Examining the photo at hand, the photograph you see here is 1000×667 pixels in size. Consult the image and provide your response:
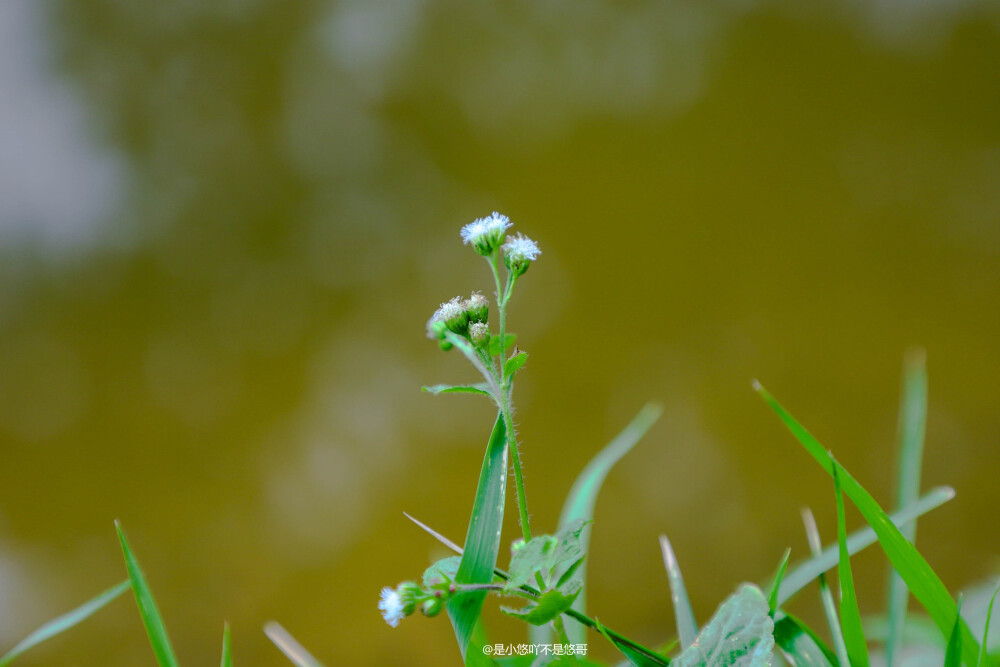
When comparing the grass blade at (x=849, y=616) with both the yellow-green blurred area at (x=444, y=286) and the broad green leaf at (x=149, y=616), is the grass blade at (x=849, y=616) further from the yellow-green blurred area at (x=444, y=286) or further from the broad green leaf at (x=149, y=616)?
the yellow-green blurred area at (x=444, y=286)

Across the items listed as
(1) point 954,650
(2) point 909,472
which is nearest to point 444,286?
(2) point 909,472

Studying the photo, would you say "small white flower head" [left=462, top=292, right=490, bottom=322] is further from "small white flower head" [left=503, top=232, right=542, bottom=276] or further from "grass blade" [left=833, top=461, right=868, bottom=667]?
"grass blade" [left=833, top=461, right=868, bottom=667]

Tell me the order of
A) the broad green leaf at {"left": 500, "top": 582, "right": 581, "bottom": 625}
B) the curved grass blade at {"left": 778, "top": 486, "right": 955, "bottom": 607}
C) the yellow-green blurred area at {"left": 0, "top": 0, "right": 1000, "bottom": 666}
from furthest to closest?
the yellow-green blurred area at {"left": 0, "top": 0, "right": 1000, "bottom": 666} < the curved grass blade at {"left": 778, "top": 486, "right": 955, "bottom": 607} < the broad green leaf at {"left": 500, "top": 582, "right": 581, "bottom": 625}

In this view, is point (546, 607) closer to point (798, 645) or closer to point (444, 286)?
point (798, 645)

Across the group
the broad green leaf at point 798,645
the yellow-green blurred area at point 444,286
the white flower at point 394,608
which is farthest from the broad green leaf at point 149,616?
the yellow-green blurred area at point 444,286

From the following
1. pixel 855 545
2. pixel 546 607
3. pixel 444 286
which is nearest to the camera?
pixel 546 607

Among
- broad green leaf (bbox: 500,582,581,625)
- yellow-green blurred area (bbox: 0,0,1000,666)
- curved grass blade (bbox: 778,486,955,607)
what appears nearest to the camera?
broad green leaf (bbox: 500,582,581,625)

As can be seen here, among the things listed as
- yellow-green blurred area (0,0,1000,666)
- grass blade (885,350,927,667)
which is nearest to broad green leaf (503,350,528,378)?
grass blade (885,350,927,667)
